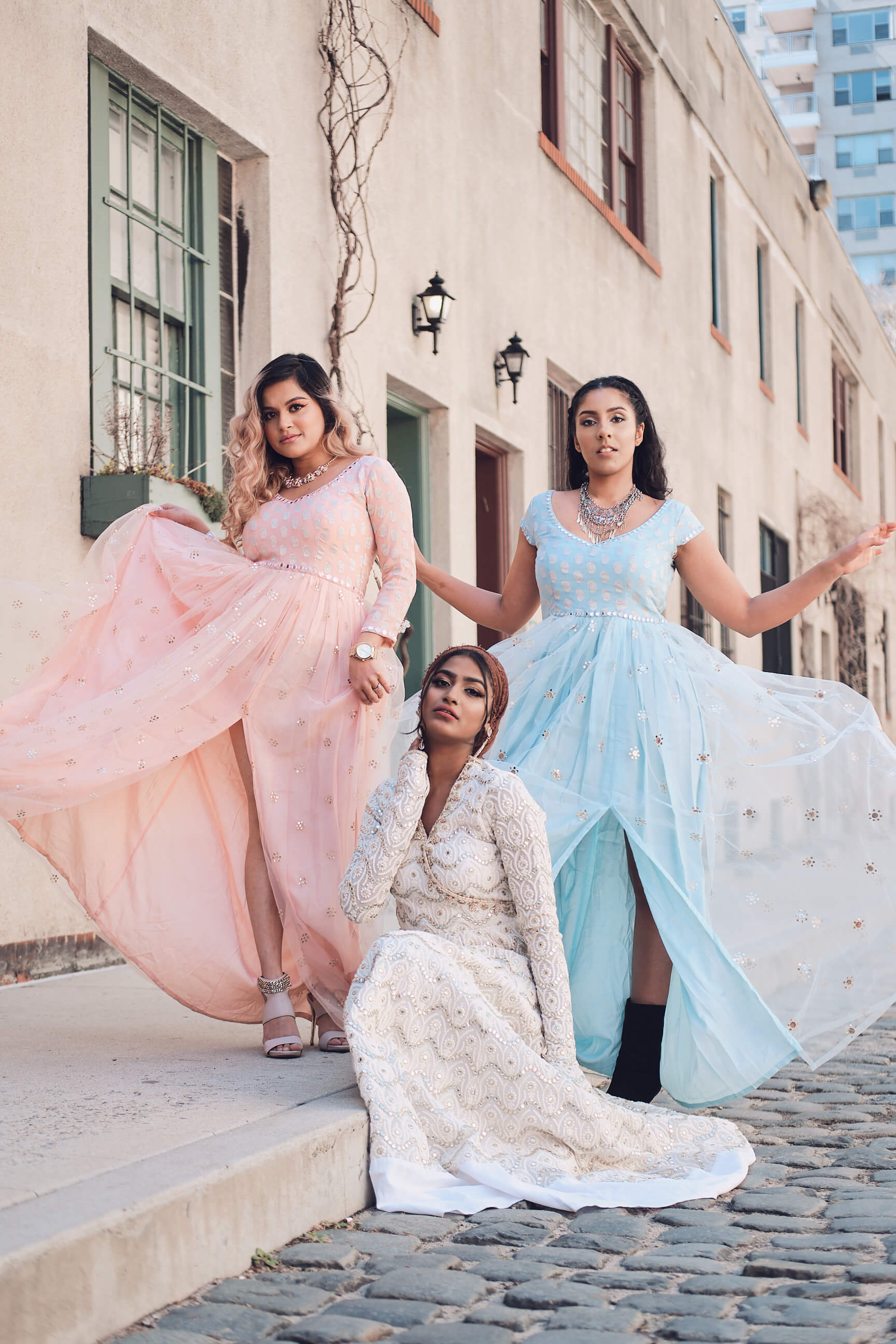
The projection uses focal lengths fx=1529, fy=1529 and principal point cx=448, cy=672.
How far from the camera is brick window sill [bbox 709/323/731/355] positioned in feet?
52.6

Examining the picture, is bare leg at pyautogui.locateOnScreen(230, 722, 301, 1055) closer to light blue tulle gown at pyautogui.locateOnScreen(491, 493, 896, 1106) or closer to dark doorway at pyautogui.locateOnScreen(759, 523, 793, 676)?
light blue tulle gown at pyautogui.locateOnScreen(491, 493, 896, 1106)

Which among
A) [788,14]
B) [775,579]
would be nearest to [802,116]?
[788,14]

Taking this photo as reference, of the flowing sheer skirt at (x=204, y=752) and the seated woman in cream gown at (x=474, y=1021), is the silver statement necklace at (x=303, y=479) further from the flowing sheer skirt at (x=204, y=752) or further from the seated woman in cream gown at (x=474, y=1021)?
the seated woman in cream gown at (x=474, y=1021)

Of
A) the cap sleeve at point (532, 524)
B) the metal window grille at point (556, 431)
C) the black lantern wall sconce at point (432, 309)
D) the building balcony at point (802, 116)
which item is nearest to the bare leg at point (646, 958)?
the cap sleeve at point (532, 524)

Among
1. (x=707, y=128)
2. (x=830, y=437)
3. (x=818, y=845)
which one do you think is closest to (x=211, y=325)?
(x=818, y=845)

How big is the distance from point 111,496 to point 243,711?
1.89 metres

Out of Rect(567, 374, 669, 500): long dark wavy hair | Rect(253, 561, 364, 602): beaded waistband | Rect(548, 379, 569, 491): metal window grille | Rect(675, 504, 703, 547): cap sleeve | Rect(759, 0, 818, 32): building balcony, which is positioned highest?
Rect(759, 0, 818, 32): building balcony

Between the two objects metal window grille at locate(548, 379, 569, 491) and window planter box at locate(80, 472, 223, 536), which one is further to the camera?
metal window grille at locate(548, 379, 569, 491)

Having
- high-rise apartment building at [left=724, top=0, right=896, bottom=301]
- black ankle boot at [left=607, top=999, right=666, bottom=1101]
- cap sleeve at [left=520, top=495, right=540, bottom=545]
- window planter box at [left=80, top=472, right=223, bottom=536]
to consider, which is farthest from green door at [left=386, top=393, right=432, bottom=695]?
high-rise apartment building at [left=724, top=0, right=896, bottom=301]

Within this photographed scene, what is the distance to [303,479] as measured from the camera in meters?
4.54

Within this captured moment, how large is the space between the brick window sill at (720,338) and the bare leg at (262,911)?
12.6 metres

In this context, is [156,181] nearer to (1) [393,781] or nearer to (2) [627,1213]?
(1) [393,781]

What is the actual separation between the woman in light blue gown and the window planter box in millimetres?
1784

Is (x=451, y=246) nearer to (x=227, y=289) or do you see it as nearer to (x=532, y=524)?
(x=227, y=289)
